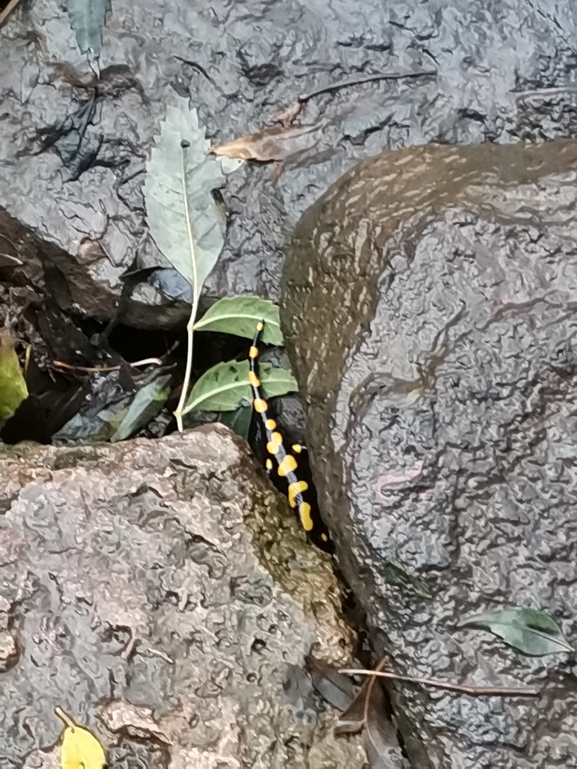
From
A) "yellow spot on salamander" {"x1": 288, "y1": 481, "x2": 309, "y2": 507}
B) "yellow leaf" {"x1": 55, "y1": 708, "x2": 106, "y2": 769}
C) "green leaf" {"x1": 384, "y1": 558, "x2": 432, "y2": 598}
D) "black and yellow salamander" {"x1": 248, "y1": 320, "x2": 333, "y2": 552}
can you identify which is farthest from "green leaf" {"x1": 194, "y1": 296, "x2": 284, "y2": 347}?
"yellow leaf" {"x1": 55, "y1": 708, "x2": 106, "y2": 769}

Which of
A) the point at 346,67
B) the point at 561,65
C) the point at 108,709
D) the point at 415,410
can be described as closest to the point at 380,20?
the point at 346,67

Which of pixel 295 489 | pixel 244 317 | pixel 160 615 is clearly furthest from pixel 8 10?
pixel 160 615

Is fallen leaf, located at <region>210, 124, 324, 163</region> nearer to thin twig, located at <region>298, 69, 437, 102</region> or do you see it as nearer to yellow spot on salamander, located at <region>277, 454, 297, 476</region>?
thin twig, located at <region>298, 69, 437, 102</region>

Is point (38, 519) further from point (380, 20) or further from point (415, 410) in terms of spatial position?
point (380, 20)

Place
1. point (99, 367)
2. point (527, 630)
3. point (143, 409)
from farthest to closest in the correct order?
point (99, 367) < point (143, 409) < point (527, 630)

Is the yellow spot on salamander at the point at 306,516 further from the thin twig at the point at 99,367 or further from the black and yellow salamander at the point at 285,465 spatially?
the thin twig at the point at 99,367

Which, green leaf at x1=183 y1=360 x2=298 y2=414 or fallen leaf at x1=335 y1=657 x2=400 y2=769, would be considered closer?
fallen leaf at x1=335 y1=657 x2=400 y2=769

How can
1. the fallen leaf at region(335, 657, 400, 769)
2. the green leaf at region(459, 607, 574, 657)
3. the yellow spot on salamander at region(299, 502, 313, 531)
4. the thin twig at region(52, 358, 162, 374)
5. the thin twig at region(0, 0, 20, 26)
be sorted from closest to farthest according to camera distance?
the green leaf at region(459, 607, 574, 657) < the fallen leaf at region(335, 657, 400, 769) < the yellow spot on salamander at region(299, 502, 313, 531) < the thin twig at region(0, 0, 20, 26) < the thin twig at region(52, 358, 162, 374)

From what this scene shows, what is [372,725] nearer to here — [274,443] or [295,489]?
[295,489]
